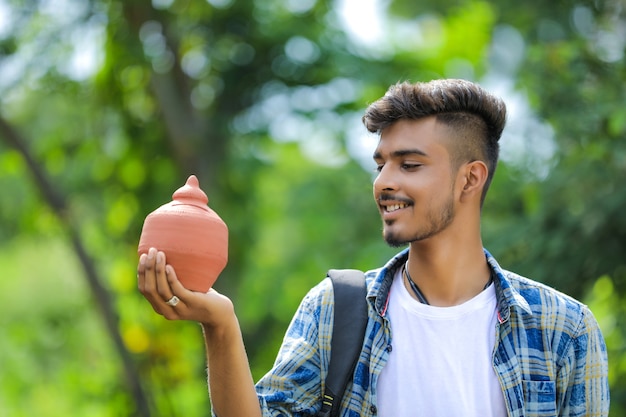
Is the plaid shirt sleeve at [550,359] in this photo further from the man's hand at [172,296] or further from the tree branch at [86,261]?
the tree branch at [86,261]

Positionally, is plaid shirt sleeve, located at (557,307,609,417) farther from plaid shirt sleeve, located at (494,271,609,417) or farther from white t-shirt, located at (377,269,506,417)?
white t-shirt, located at (377,269,506,417)

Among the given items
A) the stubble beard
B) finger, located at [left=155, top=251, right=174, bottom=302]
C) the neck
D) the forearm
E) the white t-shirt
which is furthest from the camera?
the neck

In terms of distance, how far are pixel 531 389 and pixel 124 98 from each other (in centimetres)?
939

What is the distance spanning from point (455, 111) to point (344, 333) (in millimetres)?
769

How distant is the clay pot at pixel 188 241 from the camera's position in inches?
93.4

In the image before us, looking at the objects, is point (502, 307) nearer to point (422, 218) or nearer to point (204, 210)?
point (422, 218)

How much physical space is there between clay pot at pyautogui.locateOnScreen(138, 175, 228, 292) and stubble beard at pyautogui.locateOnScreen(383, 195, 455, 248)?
1.74ft

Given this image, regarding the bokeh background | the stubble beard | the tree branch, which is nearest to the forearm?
the stubble beard

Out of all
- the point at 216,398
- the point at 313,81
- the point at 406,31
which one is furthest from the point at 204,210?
the point at 406,31

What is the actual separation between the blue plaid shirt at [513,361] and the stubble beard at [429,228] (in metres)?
0.20

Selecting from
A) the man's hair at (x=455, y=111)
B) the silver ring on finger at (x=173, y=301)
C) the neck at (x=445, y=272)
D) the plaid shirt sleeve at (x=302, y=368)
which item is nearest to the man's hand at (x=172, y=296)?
the silver ring on finger at (x=173, y=301)

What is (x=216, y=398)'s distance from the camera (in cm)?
252

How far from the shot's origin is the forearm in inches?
97.3

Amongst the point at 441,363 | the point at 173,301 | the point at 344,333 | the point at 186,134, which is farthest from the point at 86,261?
the point at 173,301
